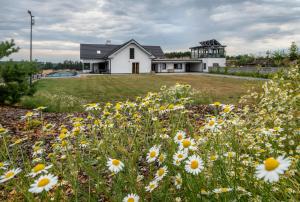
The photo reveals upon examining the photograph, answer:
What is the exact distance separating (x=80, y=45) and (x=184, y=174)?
1695 inches

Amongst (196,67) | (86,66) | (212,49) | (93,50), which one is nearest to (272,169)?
(93,50)

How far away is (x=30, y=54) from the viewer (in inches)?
656

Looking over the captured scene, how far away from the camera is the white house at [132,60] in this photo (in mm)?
37656

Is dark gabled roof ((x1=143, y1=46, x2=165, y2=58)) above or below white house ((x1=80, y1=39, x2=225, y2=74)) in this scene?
above

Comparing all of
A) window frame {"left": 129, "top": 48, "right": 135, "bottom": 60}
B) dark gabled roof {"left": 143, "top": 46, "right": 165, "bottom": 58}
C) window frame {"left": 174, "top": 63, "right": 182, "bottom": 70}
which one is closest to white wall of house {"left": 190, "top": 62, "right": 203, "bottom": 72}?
window frame {"left": 174, "top": 63, "right": 182, "bottom": 70}

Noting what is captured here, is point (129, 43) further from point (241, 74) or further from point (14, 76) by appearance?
point (14, 76)

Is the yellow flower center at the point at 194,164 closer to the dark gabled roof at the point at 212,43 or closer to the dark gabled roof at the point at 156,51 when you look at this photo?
the dark gabled roof at the point at 212,43

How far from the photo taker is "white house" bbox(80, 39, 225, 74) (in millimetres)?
37656

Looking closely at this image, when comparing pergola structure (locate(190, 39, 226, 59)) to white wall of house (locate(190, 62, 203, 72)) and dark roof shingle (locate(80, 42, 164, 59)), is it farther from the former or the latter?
dark roof shingle (locate(80, 42, 164, 59))

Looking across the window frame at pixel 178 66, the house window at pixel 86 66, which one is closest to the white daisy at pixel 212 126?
the window frame at pixel 178 66

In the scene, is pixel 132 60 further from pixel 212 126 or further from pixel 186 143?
pixel 186 143

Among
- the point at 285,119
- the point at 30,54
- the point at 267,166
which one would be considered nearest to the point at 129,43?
the point at 30,54

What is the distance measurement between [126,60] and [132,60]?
0.92 m

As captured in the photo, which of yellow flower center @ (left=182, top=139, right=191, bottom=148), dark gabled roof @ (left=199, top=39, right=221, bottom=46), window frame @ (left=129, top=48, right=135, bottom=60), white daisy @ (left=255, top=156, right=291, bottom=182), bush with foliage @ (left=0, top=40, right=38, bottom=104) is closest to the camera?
white daisy @ (left=255, top=156, right=291, bottom=182)
